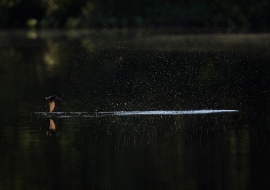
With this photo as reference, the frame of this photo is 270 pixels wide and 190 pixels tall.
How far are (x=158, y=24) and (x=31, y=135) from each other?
2086 inches

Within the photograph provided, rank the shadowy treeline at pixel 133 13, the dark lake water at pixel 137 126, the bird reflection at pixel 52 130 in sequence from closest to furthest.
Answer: the dark lake water at pixel 137 126 → the bird reflection at pixel 52 130 → the shadowy treeline at pixel 133 13

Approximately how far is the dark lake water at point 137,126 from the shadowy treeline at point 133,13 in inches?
1401

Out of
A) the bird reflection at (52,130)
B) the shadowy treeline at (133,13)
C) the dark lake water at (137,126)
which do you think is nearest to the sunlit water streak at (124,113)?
the dark lake water at (137,126)

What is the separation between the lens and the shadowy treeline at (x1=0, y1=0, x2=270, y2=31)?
61.1 m

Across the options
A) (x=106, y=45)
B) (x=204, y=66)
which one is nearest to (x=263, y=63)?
(x=204, y=66)

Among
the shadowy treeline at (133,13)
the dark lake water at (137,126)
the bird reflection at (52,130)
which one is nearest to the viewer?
the dark lake water at (137,126)

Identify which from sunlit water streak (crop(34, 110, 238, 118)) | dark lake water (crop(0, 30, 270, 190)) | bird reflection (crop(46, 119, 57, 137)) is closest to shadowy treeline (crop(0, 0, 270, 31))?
dark lake water (crop(0, 30, 270, 190))

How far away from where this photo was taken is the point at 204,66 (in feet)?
79.6

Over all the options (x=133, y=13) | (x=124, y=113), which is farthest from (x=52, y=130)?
(x=133, y=13)

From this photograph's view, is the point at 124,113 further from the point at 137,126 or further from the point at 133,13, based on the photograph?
the point at 133,13

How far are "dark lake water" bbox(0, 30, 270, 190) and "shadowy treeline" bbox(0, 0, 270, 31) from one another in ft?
117

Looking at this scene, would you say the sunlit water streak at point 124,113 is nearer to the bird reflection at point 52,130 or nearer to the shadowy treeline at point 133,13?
the bird reflection at point 52,130

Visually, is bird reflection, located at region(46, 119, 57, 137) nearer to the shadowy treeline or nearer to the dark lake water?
the dark lake water

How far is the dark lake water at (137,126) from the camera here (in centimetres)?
925
